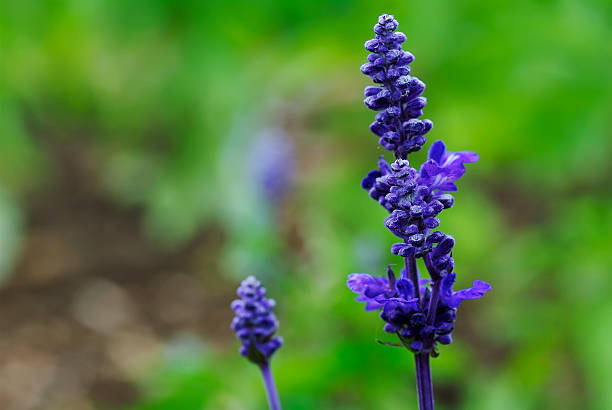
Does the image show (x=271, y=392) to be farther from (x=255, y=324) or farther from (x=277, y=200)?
(x=277, y=200)

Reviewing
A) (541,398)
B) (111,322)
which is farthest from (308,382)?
(111,322)

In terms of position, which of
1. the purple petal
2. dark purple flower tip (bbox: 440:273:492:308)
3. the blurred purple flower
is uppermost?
the blurred purple flower

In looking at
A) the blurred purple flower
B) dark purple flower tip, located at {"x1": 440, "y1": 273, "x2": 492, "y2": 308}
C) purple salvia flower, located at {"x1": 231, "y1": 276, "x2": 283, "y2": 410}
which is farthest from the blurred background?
dark purple flower tip, located at {"x1": 440, "y1": 273, "x2": 492, "y2": 308}

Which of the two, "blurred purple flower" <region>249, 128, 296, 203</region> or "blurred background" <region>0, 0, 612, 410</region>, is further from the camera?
"blurred purple flower" <region>249, 128, 296, 203</region>

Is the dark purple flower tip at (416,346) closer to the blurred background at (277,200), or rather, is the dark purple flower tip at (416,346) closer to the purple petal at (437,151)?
the purple petal at (437,151)

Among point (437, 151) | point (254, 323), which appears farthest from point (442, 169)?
point (254, 323)

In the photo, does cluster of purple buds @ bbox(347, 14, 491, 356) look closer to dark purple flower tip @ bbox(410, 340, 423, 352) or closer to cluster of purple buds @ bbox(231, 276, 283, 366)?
dark purple flower tip @ bbox(410, 340, 423, 352)
